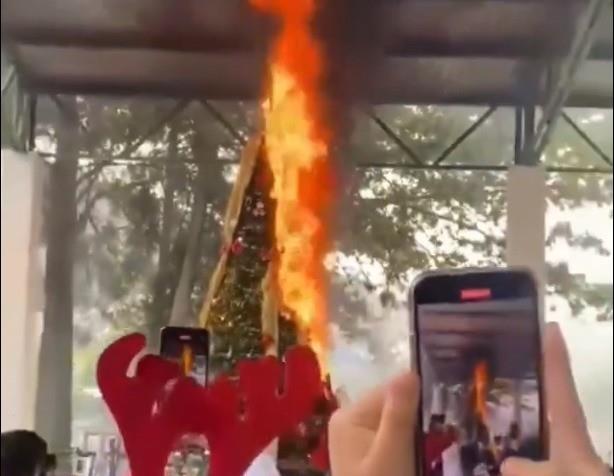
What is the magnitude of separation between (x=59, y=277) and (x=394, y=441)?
0.30 m

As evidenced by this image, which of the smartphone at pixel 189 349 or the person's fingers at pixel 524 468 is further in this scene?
the smartphone at pixel 189 349

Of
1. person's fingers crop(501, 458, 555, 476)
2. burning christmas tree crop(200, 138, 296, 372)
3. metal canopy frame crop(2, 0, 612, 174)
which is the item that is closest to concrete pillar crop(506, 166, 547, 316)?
metal canopy frame crop(2, 0, 612, 174)

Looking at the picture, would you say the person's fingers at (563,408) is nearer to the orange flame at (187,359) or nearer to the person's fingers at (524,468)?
the person's fingers at (524,468)

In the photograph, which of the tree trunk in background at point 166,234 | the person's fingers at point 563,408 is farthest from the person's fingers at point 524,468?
the tree trunk in background at point 166,234

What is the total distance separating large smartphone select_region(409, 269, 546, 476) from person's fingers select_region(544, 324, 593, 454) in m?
0.02

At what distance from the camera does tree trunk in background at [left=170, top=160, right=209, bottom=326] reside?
51cm

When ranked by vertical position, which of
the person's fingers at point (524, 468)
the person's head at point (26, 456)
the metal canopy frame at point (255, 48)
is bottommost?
the person's head at point (26, 456)

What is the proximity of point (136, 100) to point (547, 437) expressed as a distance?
12.8 inches

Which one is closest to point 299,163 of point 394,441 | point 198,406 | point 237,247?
point 237,247

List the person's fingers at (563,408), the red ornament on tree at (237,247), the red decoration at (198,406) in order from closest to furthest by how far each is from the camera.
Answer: the person's fingers at (563,408)
the red decoration at (198,406)
the red ornament on tree at (237,247)

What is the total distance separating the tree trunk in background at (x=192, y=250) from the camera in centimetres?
51

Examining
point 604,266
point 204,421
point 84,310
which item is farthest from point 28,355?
point 604,266

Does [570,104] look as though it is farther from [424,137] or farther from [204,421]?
[204,421]

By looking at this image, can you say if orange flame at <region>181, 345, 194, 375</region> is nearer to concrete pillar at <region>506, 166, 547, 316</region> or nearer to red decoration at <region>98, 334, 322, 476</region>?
red decoration at <region>98, 334, 322, 476</region>
